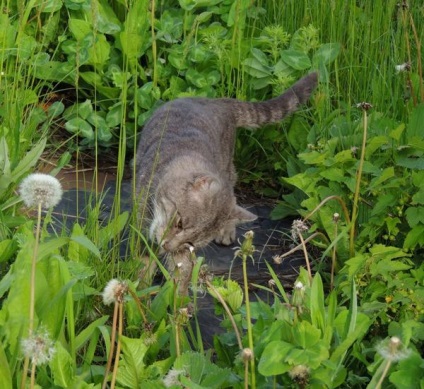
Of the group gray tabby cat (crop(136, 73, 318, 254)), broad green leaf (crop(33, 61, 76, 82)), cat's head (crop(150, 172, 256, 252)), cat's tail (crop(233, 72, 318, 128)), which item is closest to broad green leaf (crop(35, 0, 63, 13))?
broad green leaf (crop(33, 61, 76, 82))

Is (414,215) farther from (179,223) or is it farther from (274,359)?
(274,359)

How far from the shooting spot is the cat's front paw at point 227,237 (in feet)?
15.1

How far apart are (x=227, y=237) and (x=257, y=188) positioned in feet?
2.16

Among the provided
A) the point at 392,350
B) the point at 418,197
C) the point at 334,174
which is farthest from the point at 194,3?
the point at 392,350

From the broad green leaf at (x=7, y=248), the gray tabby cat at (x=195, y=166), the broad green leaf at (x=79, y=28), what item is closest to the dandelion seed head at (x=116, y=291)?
the broad green leaf at (x=7, y=248)

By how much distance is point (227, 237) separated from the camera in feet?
15.2

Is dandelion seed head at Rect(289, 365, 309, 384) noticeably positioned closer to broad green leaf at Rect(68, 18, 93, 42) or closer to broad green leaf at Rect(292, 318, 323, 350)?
broad green leaf at Rect(292, 318, 323, 350)

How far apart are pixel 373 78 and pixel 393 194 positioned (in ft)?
3.73

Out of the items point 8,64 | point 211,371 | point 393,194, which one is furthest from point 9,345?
point 8,64

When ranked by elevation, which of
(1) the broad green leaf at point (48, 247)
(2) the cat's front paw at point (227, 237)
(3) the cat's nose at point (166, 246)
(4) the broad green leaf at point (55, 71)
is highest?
(4) the broad green leaf at point (55, 71)

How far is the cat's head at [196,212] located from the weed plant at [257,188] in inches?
7.9

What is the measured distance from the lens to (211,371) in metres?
2.66

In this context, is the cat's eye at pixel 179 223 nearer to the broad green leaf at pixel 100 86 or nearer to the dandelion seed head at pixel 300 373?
the broad green leaf at pixel 100 86

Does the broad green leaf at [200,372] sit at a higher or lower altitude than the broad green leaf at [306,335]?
lower
